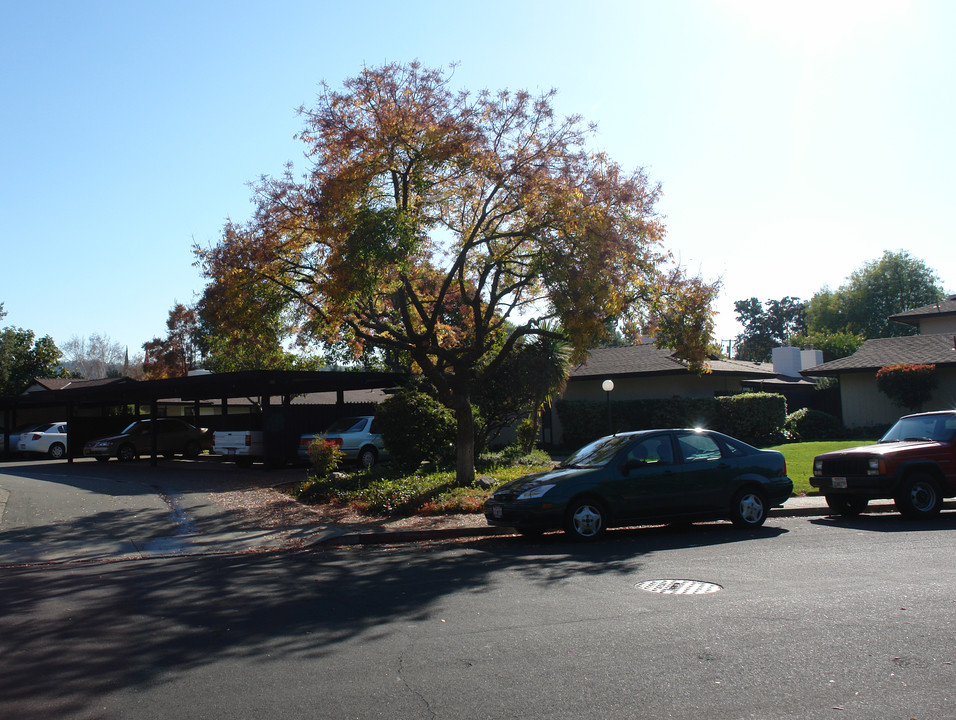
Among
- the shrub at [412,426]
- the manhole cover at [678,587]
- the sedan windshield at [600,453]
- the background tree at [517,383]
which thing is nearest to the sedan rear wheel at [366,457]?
the shrub at [412,426]

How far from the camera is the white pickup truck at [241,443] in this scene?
22344mm

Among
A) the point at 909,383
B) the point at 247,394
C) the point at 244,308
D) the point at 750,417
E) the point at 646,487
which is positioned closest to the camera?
the point at 646,487

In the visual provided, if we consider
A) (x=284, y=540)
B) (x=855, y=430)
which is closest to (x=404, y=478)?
(x=284, y=540)

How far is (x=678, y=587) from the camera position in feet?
25.3

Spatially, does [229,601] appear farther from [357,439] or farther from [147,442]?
[147,442]

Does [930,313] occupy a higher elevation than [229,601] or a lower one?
higher

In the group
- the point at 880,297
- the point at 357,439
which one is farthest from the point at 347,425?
the point at 880,297

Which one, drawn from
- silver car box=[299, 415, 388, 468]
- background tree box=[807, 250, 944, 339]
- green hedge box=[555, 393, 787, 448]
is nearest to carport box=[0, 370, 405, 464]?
silver car box=[299, 415, 388, 468]

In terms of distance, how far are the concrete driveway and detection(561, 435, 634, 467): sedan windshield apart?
404 centimetres

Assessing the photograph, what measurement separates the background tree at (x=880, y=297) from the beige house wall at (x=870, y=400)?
1613 inches

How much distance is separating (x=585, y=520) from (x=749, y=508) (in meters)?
2.72

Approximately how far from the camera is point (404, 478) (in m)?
17.4

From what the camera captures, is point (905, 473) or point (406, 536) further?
point (905, 473)

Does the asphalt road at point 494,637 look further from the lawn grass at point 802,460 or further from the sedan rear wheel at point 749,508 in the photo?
the lawn grass at point 802,460
